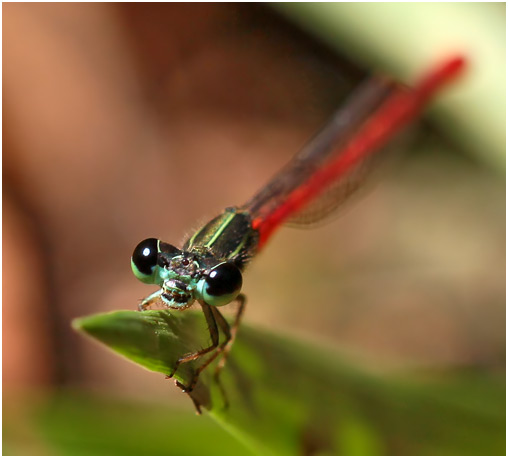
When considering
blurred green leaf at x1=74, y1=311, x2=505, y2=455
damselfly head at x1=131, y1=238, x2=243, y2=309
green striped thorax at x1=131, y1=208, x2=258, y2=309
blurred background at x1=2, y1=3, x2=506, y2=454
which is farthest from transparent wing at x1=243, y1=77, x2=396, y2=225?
blurred green leaf at x1=74, y1=311, x2=505, y2=455

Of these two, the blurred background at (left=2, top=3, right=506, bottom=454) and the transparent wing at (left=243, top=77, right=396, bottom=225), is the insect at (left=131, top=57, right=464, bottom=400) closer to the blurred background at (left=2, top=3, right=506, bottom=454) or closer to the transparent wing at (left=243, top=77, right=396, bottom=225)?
the transparent wing at (left=243, top=77, right=396, bottom=225)

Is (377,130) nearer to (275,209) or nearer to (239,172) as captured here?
(239,172)

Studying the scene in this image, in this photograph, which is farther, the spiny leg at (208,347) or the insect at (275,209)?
the insect at (275,209)

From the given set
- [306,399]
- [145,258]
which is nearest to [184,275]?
[145,258]

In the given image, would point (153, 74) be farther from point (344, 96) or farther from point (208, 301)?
point (208, 301)

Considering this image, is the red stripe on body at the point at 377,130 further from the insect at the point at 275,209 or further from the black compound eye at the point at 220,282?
the black compound eye at the point at 220,282

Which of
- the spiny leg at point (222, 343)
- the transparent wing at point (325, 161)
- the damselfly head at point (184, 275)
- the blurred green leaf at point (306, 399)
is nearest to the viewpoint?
the blurred green leaf at point (306, 399)

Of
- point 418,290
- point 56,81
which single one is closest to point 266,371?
point 418,290

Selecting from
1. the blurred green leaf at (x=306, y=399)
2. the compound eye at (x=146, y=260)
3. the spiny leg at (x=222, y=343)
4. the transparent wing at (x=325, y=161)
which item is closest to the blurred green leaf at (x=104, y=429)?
the blurred green leaf at (x=306, y=399)
